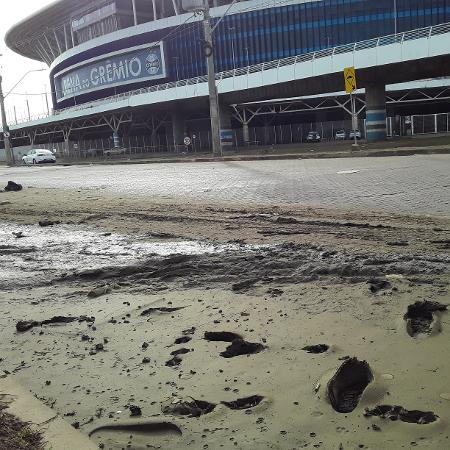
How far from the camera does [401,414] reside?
233cm

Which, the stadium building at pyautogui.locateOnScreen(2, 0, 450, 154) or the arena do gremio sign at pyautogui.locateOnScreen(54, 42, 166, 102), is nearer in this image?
the stadium building at pyautogui.locateOnScreen(2, 0, 450, 154)

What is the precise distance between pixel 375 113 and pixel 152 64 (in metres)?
44.2

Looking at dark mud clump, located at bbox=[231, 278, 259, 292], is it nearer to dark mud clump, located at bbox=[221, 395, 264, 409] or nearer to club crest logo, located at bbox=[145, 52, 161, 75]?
dark mud clump, located at bbox=[221, 395, 264, 409]

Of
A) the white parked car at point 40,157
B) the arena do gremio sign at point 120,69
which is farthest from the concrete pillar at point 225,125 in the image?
the arena do gremio sign at point 120,69

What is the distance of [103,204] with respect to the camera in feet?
35.0

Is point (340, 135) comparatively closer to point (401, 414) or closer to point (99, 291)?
point (99, 291)

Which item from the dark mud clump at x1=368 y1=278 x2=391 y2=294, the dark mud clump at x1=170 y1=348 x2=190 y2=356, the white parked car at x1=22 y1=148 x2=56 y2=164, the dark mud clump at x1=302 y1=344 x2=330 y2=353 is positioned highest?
the white parked car at x1=22 y1=148 x2=56 y2=164

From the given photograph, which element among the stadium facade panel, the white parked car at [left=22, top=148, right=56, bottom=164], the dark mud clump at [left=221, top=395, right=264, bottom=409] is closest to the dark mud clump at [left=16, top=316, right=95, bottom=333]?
the dark mud clump at [left=221, top=395, right=264, bottom=409]

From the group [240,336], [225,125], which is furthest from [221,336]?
[225,125]

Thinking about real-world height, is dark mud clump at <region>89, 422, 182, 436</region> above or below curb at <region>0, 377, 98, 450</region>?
below

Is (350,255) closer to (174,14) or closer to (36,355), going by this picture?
(36,355)

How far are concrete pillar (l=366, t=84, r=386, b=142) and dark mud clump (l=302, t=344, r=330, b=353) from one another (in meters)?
36.2

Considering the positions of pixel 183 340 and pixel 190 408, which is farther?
pixel 183 340

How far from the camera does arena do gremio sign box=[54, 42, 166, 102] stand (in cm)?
7256
